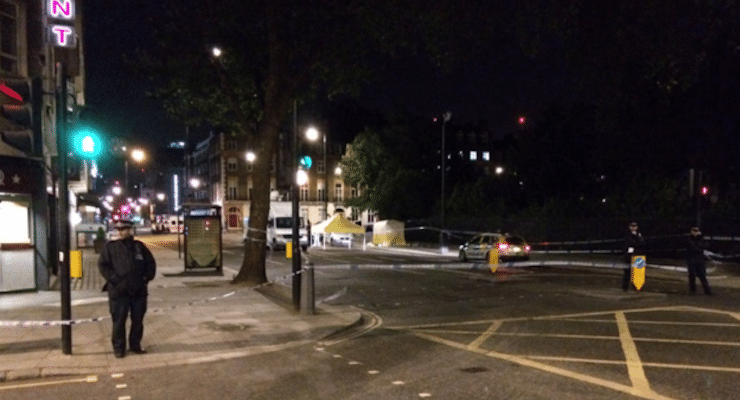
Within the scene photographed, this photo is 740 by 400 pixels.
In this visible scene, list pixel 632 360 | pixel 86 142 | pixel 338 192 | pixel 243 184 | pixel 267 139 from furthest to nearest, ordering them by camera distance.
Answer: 1. pixel 338 192
2. pixel 243 184
3. pixel 267 139
4. pixel 86 142
5. pixel 632 360

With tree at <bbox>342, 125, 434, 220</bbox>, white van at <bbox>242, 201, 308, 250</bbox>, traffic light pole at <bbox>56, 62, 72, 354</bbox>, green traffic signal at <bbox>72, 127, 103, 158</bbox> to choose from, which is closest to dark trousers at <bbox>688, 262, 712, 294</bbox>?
green traffic signal at <bbox>72, 127, 103, 158</bbox>

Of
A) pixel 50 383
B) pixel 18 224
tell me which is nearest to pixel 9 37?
pixel 18 224

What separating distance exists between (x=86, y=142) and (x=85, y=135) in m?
0.76

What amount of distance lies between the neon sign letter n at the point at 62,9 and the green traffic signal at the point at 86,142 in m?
1.71

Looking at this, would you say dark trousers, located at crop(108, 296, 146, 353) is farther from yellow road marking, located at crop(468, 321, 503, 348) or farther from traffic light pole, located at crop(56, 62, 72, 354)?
yellow road marking, located at crop(468, 321, 503, 348)

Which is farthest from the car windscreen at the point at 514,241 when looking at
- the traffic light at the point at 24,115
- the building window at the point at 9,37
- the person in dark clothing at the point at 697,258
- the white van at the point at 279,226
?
the traffic light at the point at 24,115

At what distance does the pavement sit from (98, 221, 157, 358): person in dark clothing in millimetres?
476

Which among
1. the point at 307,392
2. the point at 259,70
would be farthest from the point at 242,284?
the point at 307,392

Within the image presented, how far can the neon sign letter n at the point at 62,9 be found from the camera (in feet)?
30.4

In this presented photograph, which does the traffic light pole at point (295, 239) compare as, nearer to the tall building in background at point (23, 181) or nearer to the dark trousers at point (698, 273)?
the tall building in background at point (23, 181)

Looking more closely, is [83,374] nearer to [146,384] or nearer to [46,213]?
[146,384]

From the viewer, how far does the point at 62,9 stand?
32.9 feet

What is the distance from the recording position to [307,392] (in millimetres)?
7207

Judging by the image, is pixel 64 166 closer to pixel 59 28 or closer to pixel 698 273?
pixel 59 28
